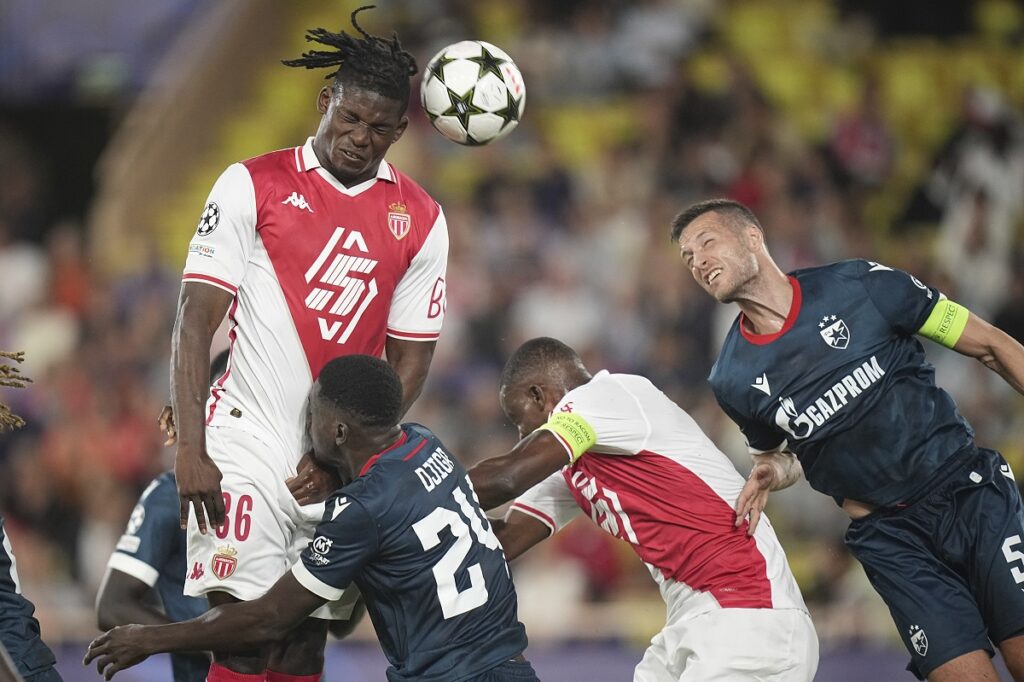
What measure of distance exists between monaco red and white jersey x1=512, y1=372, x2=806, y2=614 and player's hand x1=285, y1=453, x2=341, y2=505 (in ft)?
3.01

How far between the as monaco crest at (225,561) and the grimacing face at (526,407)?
1.43 meters

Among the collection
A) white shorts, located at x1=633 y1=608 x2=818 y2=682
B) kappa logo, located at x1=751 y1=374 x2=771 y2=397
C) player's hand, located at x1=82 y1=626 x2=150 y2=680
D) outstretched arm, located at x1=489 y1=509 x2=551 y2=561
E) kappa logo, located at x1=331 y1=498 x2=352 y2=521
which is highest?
kappa logo, located at x1=751 y1=374 x2=771 y2=397

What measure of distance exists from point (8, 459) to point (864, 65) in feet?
30.4

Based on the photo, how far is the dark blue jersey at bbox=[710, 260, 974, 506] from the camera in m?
5.47

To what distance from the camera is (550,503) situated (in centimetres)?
601

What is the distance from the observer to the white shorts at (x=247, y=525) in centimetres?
491

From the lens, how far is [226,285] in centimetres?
500

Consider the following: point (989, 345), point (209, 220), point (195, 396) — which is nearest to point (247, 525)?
point (195, 396)

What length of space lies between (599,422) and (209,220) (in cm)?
171

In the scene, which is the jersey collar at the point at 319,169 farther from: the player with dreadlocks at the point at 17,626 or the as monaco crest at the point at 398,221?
the player with dreadlocks at the point at 17,626

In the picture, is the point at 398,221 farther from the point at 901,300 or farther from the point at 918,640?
the point at 918,640

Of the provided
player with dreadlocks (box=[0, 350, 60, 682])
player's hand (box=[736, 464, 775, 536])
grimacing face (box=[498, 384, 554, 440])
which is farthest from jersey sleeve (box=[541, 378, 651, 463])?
player with dreadlocks (box=[0, 350, 60, 682])

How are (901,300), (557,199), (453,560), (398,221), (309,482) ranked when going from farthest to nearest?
(557,199)
(901,300)
(398,221)
(309,482)
(453,560)

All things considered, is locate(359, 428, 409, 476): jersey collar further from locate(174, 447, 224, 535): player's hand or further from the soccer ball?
the soccer ball
